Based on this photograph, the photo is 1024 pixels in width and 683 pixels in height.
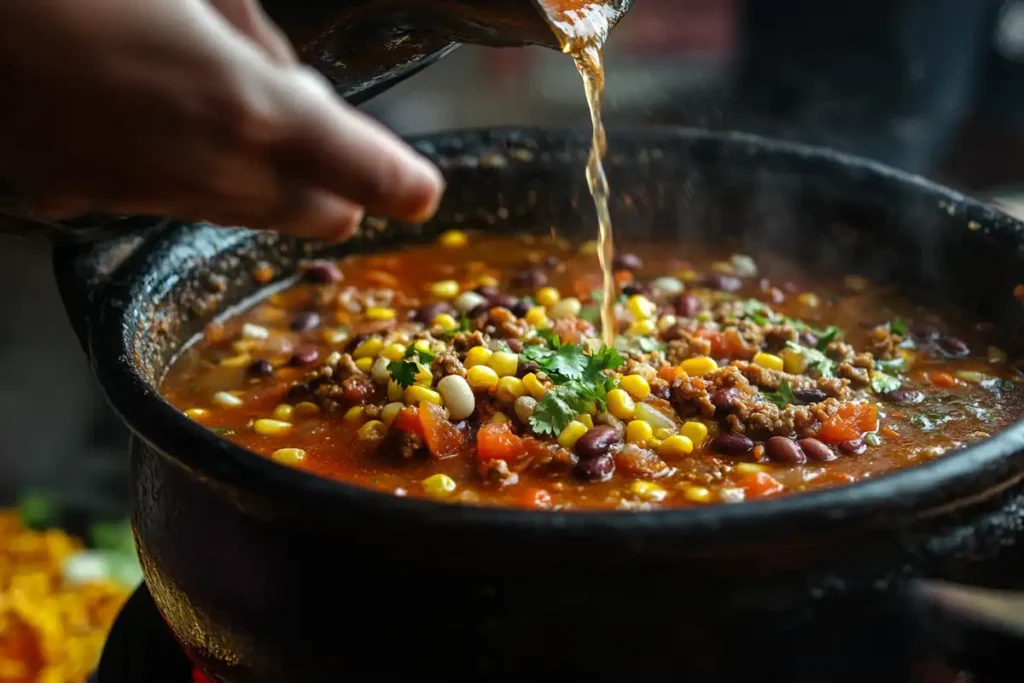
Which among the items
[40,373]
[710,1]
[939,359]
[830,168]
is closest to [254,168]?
[939,359]

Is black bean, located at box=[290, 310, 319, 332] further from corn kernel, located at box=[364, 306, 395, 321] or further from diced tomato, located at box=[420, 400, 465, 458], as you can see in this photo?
diced tomato, located at box=[420, 400, 465, 458]

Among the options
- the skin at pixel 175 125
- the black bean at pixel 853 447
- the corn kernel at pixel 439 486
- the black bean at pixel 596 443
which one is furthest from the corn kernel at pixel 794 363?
the skin at pixel 175 125

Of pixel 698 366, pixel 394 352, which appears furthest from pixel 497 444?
pixel 698 366

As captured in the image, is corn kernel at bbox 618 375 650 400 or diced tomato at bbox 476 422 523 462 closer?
diced tomato at bbox 476 422 523 462

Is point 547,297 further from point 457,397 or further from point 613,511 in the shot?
point 613,511

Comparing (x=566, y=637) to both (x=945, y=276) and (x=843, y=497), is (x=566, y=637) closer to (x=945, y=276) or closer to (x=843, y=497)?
(x=843, y=497)

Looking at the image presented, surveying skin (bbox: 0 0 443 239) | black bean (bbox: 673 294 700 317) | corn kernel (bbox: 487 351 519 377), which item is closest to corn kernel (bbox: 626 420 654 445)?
corn kernel (bbox: 487 351 519 377)

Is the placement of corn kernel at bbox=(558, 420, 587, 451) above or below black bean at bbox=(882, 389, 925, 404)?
below
